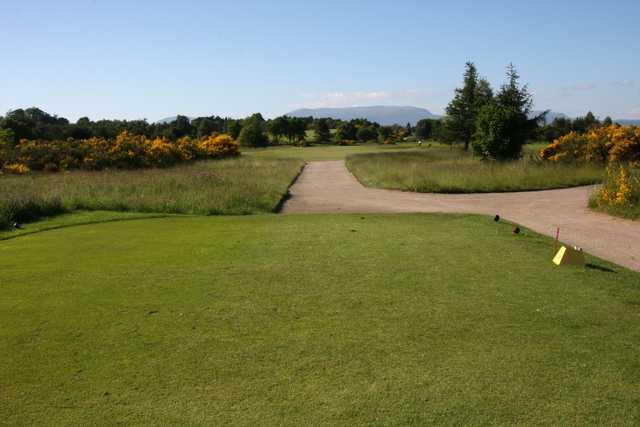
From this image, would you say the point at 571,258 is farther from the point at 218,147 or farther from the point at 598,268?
the point at 218,147

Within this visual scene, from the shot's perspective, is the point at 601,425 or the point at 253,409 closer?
the point at 601,425

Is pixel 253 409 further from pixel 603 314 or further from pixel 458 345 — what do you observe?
pixel 603 314

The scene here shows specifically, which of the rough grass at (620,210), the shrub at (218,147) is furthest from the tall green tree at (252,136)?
the rough grass at (620,210)

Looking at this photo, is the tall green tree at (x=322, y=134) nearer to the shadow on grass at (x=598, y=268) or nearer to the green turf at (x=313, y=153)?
the green turf at (x=313, y=153)

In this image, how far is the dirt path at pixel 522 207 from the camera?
1202cm

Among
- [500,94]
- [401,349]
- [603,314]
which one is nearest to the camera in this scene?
[401,349]

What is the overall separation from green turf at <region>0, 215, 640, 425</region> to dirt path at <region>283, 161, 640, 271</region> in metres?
2.52

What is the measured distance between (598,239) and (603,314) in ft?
21.4

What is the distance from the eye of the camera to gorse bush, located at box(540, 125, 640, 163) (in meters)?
29.1

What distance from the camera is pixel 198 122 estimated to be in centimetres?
10019

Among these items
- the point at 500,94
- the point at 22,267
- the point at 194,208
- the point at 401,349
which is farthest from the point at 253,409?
the point at 500,94

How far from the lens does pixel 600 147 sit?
30.5 m

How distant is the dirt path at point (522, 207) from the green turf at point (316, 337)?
252 cm

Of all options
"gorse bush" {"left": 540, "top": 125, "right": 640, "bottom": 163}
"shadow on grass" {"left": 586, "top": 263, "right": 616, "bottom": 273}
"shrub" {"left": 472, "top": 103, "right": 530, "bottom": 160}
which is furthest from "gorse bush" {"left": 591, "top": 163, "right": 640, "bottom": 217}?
"shrub" {"left": 472, "top": 103, "right": 530, "bottom": 160}
